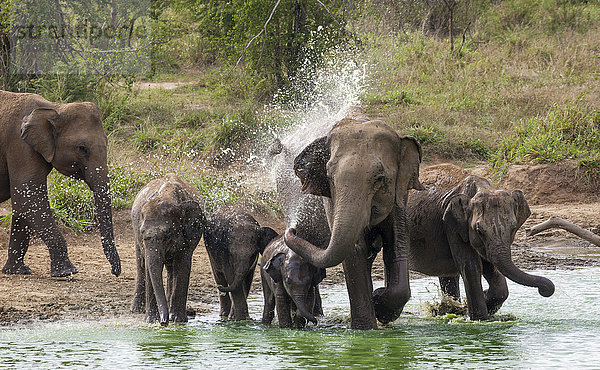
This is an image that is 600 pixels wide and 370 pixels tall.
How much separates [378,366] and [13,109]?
6.21 m

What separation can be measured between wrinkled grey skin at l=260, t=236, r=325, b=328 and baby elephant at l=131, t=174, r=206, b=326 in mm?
673

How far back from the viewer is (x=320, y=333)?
25.3ft

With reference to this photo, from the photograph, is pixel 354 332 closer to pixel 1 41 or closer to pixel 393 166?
pixel 393 166

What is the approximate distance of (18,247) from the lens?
10.8 meters

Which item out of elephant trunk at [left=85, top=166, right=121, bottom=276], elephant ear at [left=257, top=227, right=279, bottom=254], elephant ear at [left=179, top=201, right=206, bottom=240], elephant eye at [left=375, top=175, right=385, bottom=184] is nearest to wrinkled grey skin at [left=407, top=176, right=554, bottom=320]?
elephant eye at [left=375, top=175, right=385, bottom=184]

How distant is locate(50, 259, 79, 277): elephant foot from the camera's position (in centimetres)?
1030

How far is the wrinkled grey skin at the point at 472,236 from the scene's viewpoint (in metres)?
7.58

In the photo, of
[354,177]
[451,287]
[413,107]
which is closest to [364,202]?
[354,177]

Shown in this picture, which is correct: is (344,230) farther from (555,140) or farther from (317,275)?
(555,140)

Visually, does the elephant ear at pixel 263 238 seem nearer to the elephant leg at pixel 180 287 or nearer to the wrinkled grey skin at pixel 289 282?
the wrinkled grey skin at pixel 289 282

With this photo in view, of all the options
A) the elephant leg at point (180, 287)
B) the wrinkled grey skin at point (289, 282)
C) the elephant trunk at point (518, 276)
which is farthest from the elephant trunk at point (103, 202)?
the elephant trunk at point (518, 276)

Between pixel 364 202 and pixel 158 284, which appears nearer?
pixel 364 202

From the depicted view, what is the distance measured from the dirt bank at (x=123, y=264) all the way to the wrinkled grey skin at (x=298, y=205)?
1014 mm

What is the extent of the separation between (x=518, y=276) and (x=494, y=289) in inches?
25.7
